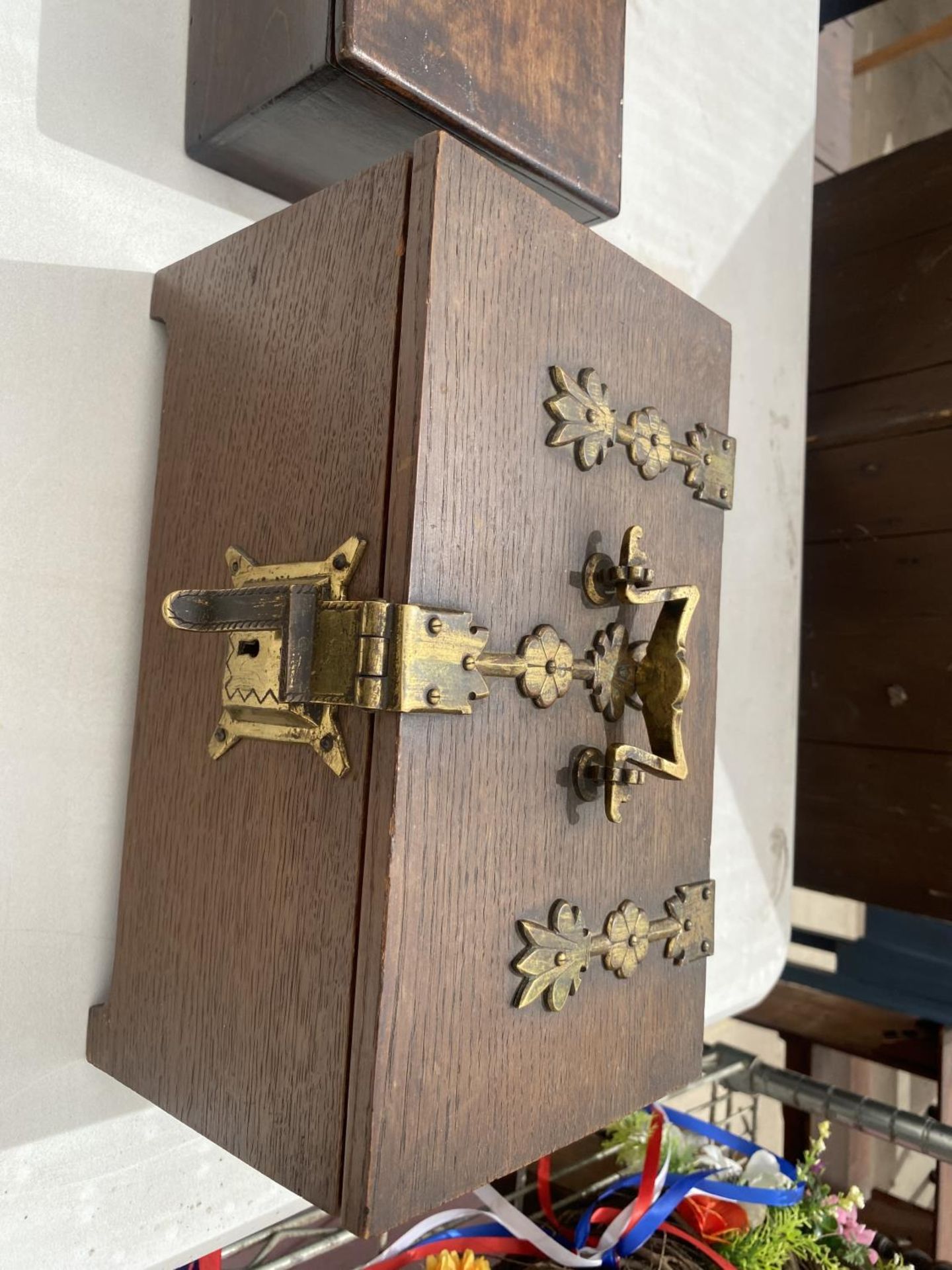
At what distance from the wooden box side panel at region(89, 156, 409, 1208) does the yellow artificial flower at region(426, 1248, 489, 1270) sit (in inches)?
15.4

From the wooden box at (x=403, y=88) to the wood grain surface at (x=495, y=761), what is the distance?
12 centimetres

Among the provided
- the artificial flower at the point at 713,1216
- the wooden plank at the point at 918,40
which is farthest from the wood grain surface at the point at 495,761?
the wooden plank at the point at 918,40

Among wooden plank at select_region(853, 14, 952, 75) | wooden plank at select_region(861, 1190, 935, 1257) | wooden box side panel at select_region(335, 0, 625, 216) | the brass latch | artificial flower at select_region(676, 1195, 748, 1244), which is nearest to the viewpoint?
the brass latch

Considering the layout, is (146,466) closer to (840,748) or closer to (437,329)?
(437,329)

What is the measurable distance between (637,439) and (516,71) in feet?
0.94

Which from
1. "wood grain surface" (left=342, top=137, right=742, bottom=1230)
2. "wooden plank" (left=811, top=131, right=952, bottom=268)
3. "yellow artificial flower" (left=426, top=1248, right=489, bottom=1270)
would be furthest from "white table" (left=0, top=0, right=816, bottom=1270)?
"wooden plank" (left=811, top=131, right=952, bottom=268)

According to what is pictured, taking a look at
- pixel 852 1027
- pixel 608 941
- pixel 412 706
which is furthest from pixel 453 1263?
pixel 852 1027

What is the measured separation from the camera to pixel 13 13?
28.3 inches

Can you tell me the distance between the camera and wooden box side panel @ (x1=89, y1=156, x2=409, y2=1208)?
572 mm

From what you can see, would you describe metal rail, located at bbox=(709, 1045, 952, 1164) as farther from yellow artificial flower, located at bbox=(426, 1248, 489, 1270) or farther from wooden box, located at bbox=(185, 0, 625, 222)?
wooden box, located at bbox=(185, 0, 625, 222)

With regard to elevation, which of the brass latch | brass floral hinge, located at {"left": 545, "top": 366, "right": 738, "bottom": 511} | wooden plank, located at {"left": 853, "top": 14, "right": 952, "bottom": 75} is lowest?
the brass latch

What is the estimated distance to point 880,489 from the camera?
140 centimetres

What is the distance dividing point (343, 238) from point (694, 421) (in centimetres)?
34

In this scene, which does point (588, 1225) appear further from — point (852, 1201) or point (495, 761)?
point (495, 761)
